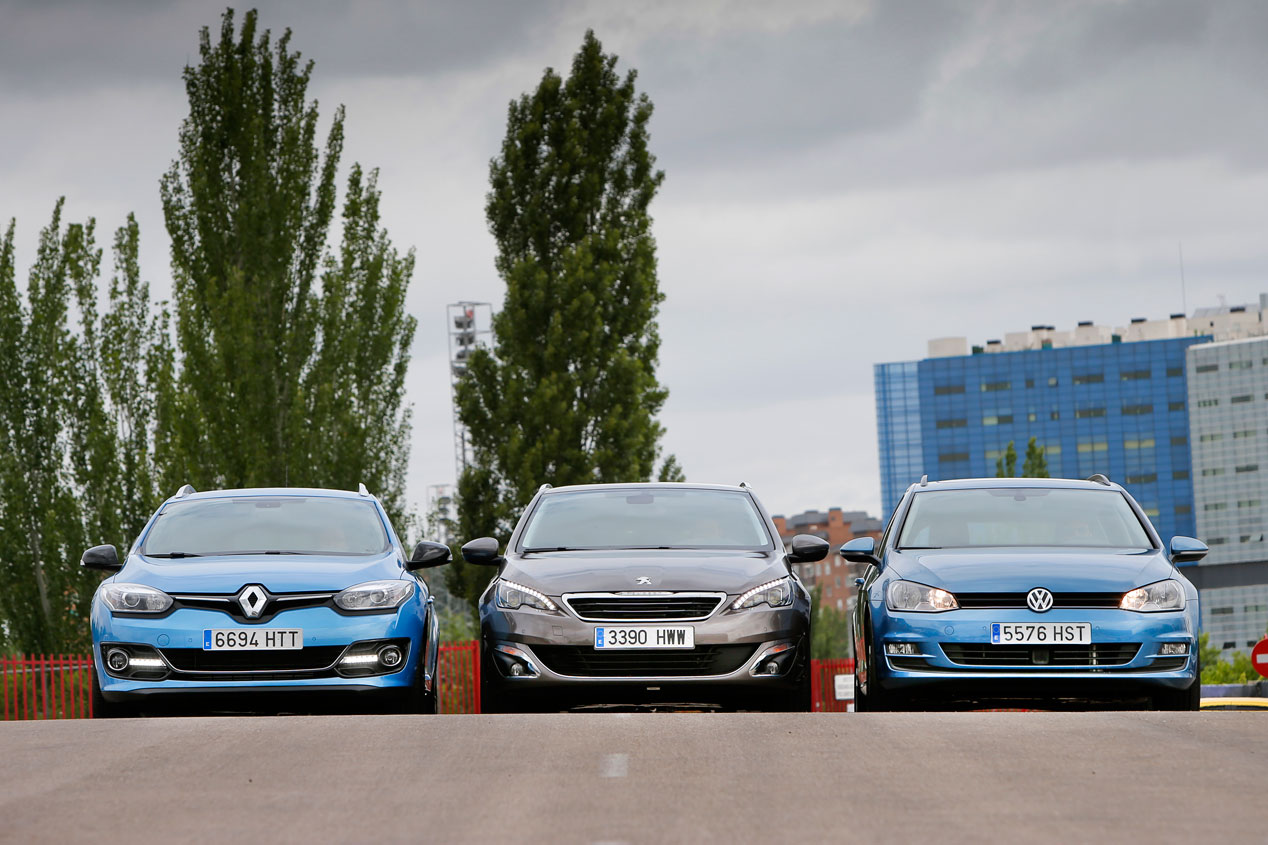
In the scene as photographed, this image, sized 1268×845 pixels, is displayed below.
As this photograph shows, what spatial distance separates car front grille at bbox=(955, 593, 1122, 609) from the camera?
11.4 meters

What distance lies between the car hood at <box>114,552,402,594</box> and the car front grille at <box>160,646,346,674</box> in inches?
14.6

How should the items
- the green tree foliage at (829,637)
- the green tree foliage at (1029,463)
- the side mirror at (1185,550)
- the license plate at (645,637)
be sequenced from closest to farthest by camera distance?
the license plate at (645,637)
the side mirror at (1185,550)
the green tree foliage at (1029,463)
the green tree foliage at (829,637)

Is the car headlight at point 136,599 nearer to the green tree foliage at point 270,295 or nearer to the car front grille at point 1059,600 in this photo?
the car front grille at point 1059,600

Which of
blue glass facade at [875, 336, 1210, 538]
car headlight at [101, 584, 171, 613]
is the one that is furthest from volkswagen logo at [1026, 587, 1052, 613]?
blue glass facade at [875, 336, 1210, 538]

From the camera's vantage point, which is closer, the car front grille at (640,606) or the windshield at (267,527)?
the car front grille at (640,606)

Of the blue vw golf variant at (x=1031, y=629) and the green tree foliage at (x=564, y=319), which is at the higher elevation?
the green tree foliage at (x=564, y=319)

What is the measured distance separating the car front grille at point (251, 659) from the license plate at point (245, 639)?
4cm

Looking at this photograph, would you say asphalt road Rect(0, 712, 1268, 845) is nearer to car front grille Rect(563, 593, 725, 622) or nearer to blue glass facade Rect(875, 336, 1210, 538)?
car front grille Rect(563, 593, 725, 622)

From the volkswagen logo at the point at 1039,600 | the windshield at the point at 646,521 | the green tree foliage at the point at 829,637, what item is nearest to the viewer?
the volkswagen logo at the point at 1039,600

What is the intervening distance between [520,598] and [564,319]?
26.0 meters

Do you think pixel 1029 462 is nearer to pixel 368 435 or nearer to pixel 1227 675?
pixel 368 435

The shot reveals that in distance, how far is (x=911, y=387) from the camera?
631ft

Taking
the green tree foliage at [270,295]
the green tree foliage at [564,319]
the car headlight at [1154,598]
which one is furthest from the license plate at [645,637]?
the green tree foliage at [564,319]

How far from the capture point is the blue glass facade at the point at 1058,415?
181625 millimetres
